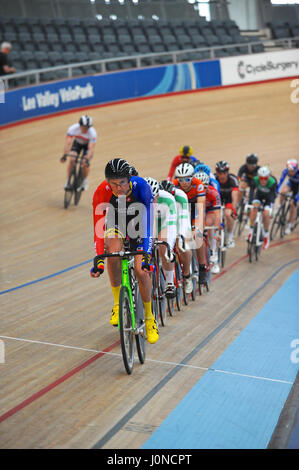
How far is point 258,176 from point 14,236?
133 inches

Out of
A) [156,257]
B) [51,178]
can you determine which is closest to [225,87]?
[51,178]

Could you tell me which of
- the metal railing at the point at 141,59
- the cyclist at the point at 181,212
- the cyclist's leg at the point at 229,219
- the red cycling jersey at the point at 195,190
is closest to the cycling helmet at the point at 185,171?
the red cycling jersey at the point at 195,190

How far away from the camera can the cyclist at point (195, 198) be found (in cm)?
534

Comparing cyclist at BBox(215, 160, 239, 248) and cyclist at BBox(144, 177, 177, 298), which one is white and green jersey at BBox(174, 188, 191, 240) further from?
cyclist at BBox(215, 160, 239, 248)

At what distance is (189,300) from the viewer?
586cm

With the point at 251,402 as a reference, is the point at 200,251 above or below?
above

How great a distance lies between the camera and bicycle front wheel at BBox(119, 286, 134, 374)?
11.3 feet

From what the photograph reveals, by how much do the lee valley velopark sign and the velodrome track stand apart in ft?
24.0

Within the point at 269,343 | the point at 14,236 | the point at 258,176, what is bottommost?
the point at 269,343

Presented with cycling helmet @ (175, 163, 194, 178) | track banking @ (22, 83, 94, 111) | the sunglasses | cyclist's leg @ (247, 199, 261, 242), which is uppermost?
track banking @ (22, 83, 94, 111)

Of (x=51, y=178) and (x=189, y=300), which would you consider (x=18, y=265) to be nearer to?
(x=189, y=300)

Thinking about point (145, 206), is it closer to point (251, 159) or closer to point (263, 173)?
point (263, 173)

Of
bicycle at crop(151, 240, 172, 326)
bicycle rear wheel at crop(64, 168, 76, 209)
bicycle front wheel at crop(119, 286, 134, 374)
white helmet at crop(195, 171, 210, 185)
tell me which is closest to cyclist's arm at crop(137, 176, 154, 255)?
bicycle front wheel at crop(119, 286, 134, 374)

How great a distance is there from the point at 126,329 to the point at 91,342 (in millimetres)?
917
